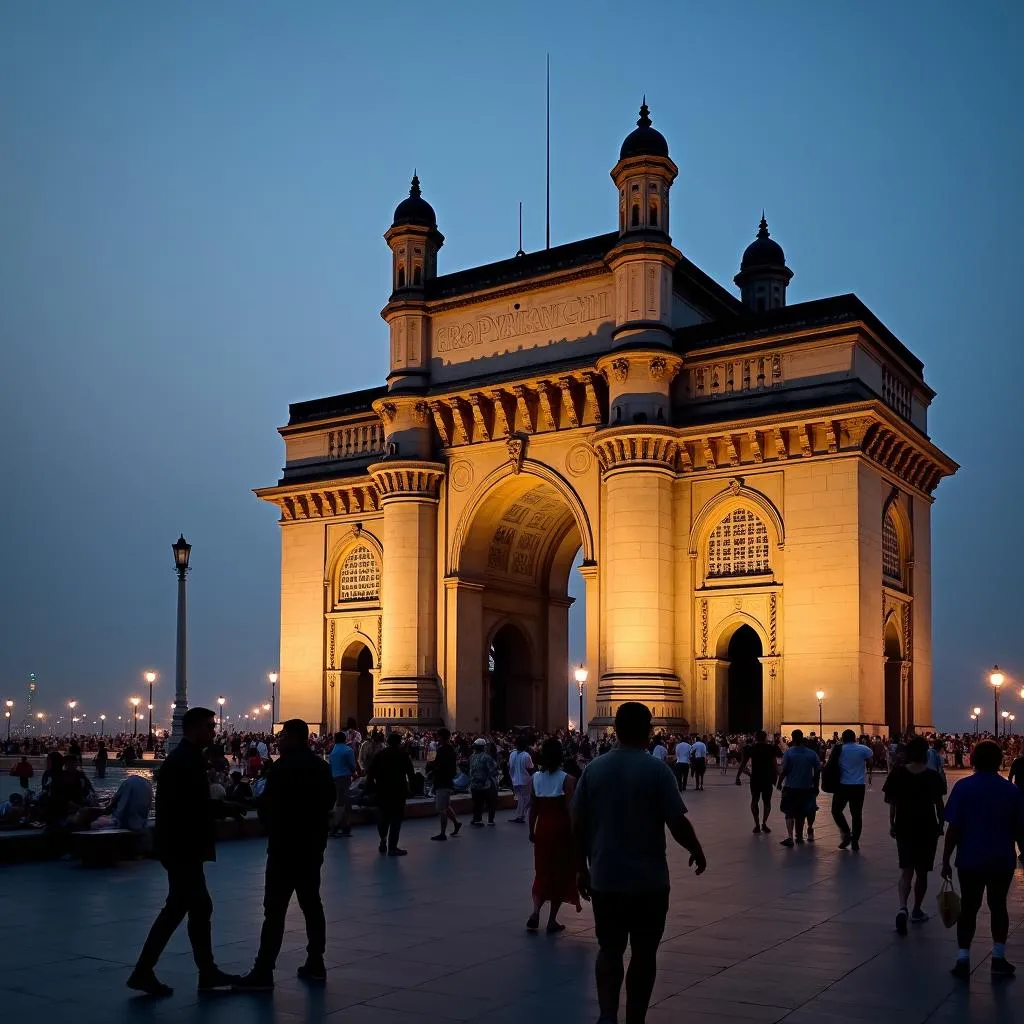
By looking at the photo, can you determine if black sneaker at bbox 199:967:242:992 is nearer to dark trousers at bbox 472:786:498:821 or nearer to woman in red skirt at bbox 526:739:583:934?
woman in red skirt at bbox 526:739:583:934

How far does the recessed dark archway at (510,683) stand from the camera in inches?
1951

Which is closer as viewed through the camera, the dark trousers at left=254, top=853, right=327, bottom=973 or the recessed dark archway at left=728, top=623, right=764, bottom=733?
the dark trousers at left=254, top=853, right=327, bottom=973

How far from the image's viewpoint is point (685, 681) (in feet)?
132

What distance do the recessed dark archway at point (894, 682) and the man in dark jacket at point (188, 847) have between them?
118ft

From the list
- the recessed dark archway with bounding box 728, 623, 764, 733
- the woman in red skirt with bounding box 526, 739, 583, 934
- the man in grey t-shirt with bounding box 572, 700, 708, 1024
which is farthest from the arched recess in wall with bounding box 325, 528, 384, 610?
the man in grey t-shirt with bounding box 572, 700, 708, 1024

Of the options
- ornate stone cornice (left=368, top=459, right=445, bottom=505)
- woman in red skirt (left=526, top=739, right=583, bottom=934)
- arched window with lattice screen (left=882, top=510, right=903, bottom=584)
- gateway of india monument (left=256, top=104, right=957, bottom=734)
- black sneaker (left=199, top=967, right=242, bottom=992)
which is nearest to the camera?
black sneaker (left=199, top=967, right=242, bottom=992)

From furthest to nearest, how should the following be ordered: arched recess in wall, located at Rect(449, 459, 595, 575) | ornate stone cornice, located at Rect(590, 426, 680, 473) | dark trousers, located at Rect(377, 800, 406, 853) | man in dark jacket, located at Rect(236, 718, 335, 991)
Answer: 1. arched recess in wall, located at Rect(449, 459, 595, 575)
2. ornate stone cornice, located at Rect(590, 426, 680, 473)
3. dark trousers, located at Rect(377, 800, 406, 853)
4. man in dark jacket, located at Rect(236, 718, 335, 991)

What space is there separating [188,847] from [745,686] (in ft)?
123

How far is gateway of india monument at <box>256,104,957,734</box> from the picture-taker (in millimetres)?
38500

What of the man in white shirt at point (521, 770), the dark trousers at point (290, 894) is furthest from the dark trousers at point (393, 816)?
the dark trousers at point (290, 894)

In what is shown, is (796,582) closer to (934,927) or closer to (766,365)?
(766,365)

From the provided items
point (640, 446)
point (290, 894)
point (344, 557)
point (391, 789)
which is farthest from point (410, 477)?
point (290, 894)

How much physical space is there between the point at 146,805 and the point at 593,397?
91.6 ft

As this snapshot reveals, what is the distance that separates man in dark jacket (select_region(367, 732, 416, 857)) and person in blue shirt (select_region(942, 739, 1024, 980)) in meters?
9.10
